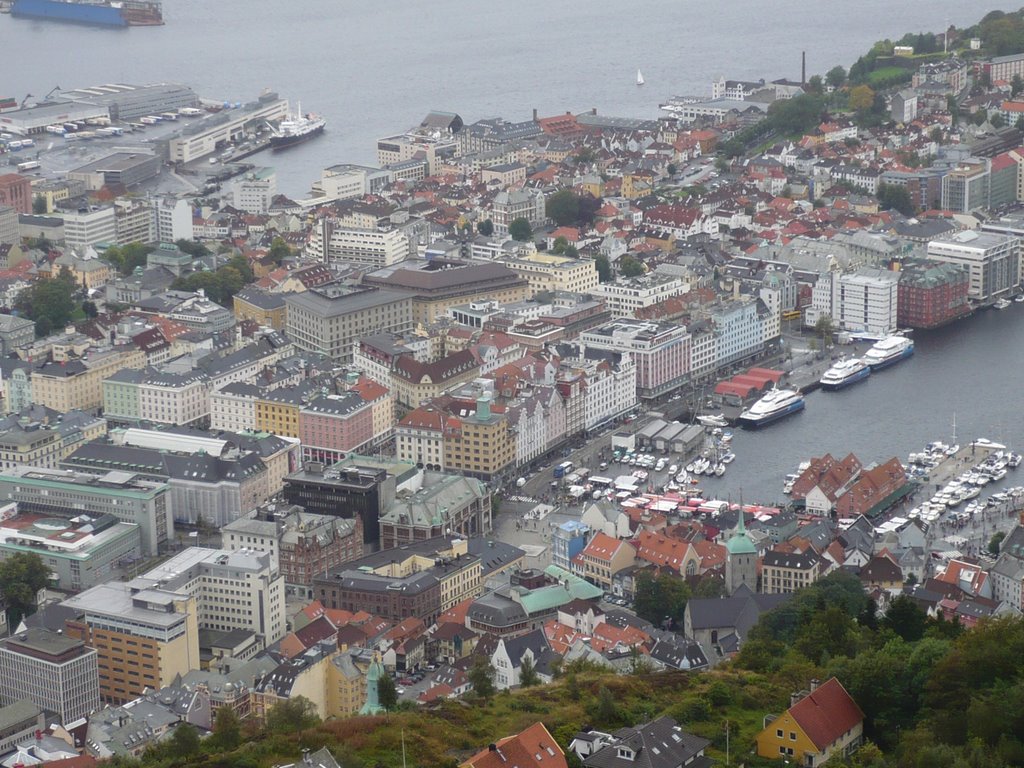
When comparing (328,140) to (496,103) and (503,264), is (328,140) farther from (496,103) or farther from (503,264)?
(503,264)

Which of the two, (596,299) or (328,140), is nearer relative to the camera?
(596,299)

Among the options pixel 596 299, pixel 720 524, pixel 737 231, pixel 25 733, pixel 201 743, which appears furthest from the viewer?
pixel 737 231

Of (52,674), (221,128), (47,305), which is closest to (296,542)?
(52,674)

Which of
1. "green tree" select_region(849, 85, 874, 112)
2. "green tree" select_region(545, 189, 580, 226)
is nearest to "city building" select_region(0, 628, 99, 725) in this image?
"green tree" select_region(545, 189, 580, 226)

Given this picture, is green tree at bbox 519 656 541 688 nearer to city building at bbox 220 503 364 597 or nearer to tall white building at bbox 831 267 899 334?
city building at bbox 220 503 364 597

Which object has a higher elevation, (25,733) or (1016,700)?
(1016,700)

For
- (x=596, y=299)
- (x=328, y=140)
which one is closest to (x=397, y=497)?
(x=596, y=299)

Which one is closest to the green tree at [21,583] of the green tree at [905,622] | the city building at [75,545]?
the city building at [75,545]

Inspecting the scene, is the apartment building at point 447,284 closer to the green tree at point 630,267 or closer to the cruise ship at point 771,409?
the green tree at point 630,267
